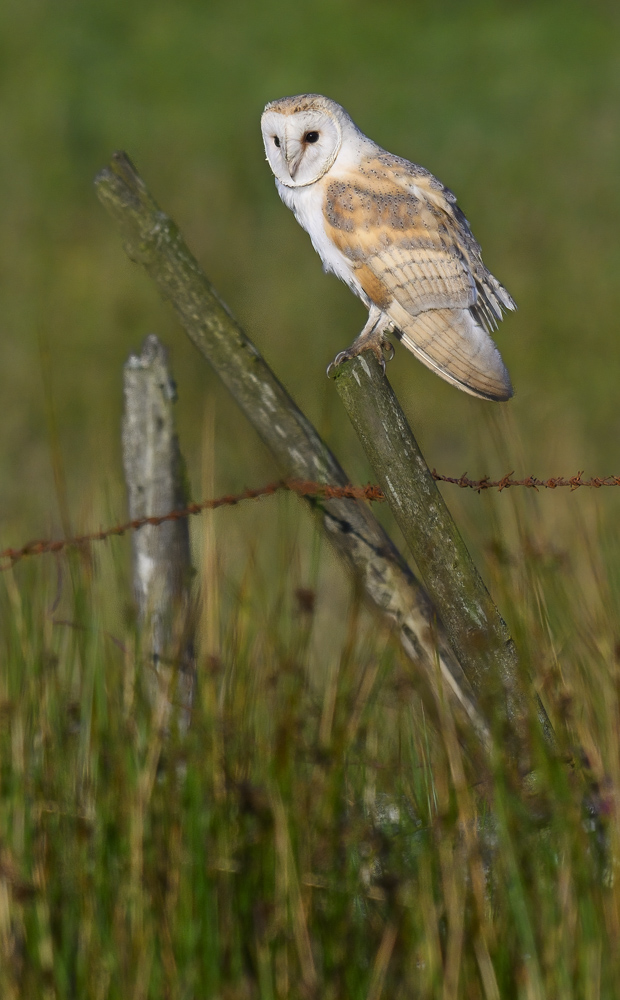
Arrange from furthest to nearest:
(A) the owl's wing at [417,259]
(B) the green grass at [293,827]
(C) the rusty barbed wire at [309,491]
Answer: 1. (A) the owl's wing at [417,259]
2. (C) the rusty barbed wire at [309,491]
3. (B) the green grass at [293,827]

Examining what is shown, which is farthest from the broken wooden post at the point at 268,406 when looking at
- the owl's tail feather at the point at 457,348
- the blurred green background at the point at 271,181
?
the blurred green background at the point at 271,181

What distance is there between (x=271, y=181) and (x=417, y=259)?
9.51 m

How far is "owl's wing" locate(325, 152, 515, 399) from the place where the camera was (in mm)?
2898

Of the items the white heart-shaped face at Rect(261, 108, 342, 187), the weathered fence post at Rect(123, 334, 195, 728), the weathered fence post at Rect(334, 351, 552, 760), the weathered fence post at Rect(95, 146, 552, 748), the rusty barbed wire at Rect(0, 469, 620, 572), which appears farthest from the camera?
the weathered fence post at Rect(123, 334, 195, 728)

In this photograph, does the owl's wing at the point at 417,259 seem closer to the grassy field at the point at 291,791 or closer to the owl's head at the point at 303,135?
the owl's head at the point at 303,135

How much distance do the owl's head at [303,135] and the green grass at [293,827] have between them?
111 cm

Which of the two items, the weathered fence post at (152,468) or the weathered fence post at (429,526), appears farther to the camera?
the weathered fence post at (152,468)

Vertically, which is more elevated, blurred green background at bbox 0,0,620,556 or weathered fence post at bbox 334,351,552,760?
blurred green background at bbox 0,0,620,556

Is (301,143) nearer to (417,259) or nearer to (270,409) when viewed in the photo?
(417,259)

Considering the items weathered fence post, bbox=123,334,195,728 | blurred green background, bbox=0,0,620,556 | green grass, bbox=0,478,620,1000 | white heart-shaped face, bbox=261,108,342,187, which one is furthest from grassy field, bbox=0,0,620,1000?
blurred green background, bbox=0,0,620,556

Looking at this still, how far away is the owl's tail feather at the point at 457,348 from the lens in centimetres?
275

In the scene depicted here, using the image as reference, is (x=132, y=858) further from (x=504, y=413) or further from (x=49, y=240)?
(x=49, y=240)

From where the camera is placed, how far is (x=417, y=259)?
302cm

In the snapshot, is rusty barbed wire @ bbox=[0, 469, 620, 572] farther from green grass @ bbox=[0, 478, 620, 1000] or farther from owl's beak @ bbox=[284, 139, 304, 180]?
owl's beak @ bbox=[284, 139, 304, 180]
